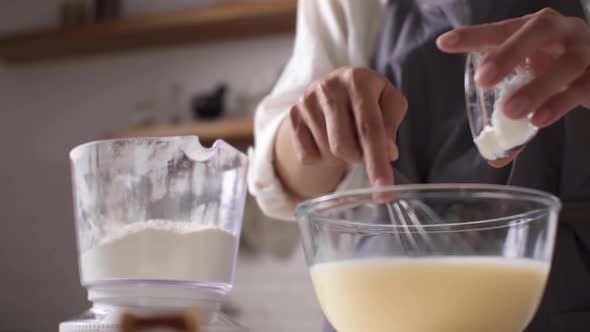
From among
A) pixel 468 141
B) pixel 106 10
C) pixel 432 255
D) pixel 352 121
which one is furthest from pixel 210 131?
pixel 432 255

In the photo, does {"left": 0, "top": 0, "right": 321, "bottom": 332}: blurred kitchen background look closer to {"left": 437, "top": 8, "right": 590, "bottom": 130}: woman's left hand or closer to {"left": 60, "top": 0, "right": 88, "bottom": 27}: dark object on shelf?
{"left": 60, "top": 0, "right": 88, "bottom": 27}: dark object on shelf

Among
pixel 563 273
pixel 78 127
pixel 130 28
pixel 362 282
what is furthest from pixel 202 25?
pixel 362 282

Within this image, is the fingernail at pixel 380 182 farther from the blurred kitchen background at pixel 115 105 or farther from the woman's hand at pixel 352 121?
the blurred kitchen background at pixel 115 105

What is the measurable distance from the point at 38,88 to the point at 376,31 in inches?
55.6

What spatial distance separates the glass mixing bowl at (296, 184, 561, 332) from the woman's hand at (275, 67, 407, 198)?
42mm

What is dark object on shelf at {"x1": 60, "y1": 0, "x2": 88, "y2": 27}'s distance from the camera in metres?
1.86

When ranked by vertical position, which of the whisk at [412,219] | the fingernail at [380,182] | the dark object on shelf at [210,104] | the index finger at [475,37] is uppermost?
the index finger at [475,37]

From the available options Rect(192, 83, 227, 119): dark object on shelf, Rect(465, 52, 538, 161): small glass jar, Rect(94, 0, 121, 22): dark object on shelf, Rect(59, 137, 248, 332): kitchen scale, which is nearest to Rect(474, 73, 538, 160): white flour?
Rect(465, 52, 538, 161): small glass jar

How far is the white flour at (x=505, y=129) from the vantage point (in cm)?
42

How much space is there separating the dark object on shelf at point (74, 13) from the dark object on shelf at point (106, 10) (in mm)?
54

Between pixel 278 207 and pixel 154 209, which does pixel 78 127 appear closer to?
pixel 278 207

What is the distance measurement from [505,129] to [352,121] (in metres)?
0.10

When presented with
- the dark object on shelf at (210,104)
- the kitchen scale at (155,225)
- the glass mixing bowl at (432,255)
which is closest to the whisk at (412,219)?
Answer: the glass mixing bowl at (432,255)

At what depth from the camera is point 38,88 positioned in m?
1.95
